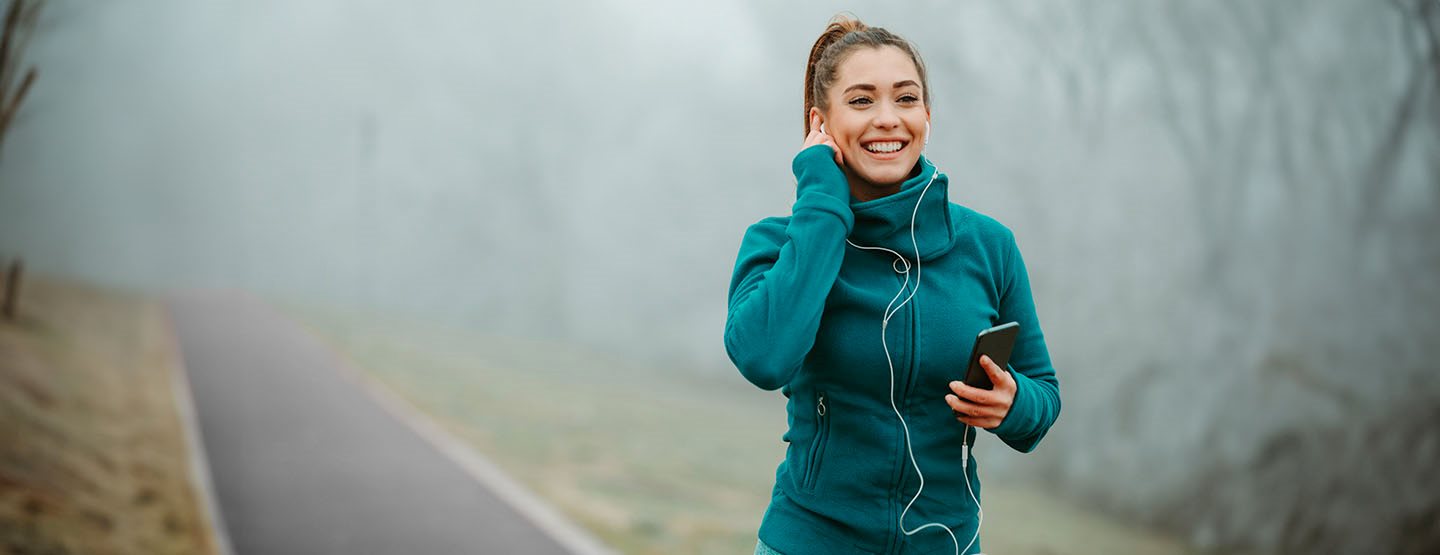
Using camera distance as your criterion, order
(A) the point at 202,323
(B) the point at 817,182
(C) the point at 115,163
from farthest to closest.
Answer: (A) the point at 202,323 → (C) the point at 115,163 → (B) the point at 817,182

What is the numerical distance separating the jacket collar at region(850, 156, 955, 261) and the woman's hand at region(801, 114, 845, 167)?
1.8 inches

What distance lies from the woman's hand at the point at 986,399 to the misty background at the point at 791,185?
2.85 meters

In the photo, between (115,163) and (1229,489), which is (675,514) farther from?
(115,163)

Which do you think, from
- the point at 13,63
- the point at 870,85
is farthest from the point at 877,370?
the point at 13,63

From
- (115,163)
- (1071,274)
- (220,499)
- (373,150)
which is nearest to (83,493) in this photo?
(220,499)

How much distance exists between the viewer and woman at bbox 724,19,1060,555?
78 centimetres

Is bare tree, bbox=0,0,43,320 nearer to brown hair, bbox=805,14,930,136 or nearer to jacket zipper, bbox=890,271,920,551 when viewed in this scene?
brown hair, bbox=805,14,930,136

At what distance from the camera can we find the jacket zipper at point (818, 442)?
2.63ft

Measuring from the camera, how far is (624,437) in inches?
161

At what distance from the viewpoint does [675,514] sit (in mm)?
3391

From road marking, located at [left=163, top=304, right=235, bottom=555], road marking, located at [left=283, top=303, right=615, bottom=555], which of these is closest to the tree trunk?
road marking, located at [left=163, top=304, right=235, bottom=555]

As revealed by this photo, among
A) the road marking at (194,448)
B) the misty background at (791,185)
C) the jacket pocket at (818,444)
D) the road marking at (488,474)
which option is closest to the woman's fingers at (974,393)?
the jacket pocket at (818,444)

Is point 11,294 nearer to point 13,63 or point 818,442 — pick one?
point 13,63

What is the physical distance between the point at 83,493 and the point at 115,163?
169 cm
